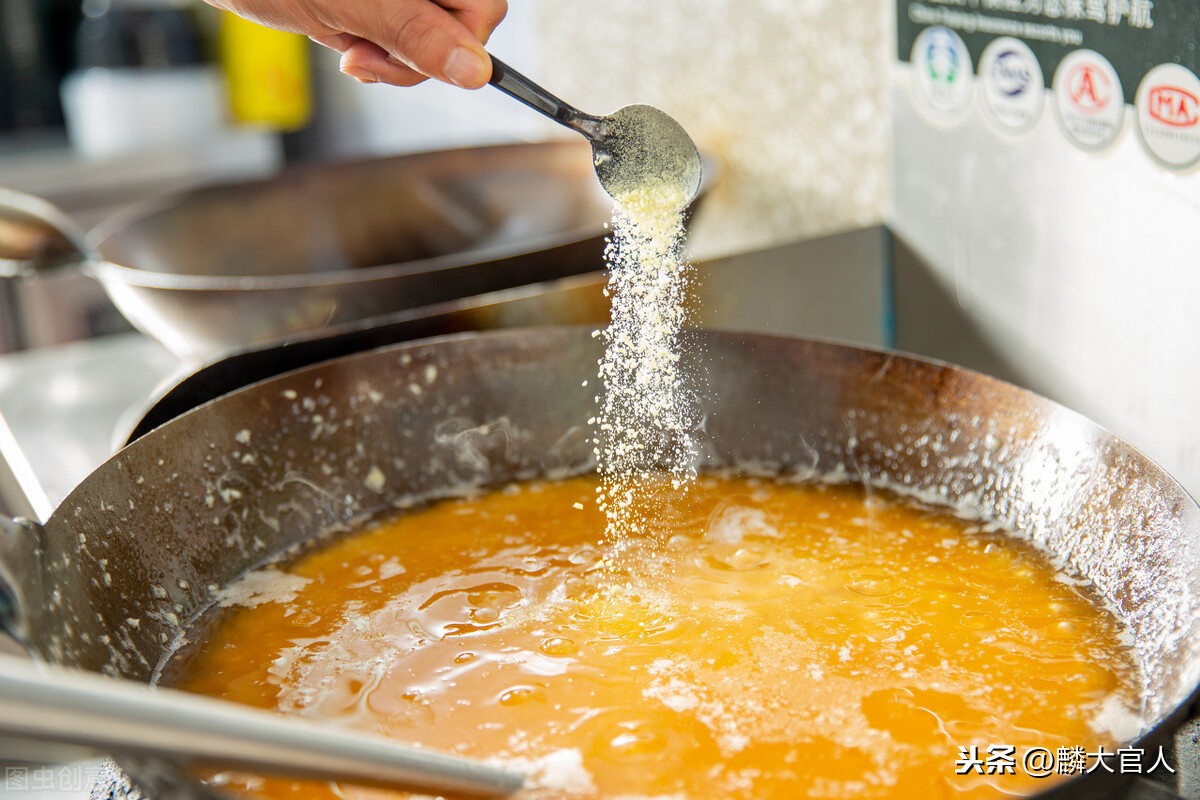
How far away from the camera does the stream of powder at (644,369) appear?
1.01 m

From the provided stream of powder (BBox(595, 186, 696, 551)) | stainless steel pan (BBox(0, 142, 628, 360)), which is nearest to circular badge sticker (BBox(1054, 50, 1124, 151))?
stream of powder (BBox(595, 186, 696, 551))

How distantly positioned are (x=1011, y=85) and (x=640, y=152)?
1.24ft

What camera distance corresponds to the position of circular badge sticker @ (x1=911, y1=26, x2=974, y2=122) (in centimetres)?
114

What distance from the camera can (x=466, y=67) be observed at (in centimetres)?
89

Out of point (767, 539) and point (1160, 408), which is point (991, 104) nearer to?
point (1160, 408)

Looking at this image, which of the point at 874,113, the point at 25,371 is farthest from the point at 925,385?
the point at 25,371

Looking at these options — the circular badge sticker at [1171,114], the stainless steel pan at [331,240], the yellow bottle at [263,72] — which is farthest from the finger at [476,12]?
the yellow bottle at [263,72]

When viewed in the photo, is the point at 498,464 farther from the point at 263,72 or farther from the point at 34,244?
the point at 263,72

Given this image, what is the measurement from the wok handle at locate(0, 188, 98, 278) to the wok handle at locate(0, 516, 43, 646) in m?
0.73

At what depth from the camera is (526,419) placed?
3.79ft

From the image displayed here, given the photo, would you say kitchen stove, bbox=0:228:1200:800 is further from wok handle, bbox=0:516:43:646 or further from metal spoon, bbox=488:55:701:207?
wok handle, bbox=0:516:43:646

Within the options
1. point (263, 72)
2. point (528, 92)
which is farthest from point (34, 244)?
point (263, 72)

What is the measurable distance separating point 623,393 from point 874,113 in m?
0.50

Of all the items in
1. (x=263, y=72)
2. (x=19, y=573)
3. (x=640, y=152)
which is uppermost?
(x=263, y=72)
